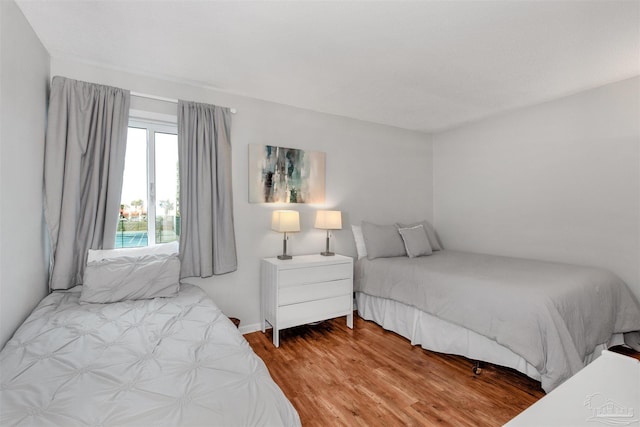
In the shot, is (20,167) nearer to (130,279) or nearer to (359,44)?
(130,279)

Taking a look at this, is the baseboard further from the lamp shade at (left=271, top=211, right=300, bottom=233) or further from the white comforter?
the white comforter

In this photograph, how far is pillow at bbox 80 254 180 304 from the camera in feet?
6.82

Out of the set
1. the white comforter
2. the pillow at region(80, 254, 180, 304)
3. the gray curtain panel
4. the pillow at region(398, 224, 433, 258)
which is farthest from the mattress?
the gray curtain panel

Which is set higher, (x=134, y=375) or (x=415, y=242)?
(x=415, y=242)

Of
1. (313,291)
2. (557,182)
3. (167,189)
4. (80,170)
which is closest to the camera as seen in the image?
(80,170)

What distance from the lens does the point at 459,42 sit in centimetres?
205

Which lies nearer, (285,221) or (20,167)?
(20,167)

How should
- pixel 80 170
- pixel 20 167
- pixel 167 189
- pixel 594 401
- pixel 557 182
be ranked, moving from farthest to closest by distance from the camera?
1. pixel 557 182
2. pixel 167 189
3. pixel 80 170
4. pixel 20 167
5. pixel 594 401

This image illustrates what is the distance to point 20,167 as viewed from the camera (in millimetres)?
1788

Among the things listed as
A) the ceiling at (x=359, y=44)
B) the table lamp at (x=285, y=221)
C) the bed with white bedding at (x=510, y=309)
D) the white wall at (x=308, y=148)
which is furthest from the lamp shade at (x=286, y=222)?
the ceiling at (x=359, y=44)

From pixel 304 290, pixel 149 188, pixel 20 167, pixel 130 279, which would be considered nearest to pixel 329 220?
pixel 304 290

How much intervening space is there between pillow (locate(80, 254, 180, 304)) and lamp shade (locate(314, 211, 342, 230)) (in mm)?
1475

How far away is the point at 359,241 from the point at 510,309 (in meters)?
1.76

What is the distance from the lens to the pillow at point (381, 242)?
3420 mm
